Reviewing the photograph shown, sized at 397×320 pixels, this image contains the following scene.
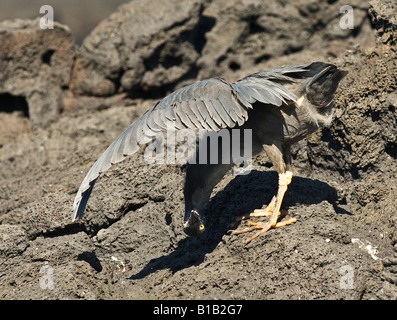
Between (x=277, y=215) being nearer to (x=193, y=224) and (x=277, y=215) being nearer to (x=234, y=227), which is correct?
(x=234, y=227)

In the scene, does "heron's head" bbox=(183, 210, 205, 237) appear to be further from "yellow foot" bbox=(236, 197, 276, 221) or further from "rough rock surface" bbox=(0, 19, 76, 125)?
"rough rock surface" bbox=(0, 19, 76, 125)

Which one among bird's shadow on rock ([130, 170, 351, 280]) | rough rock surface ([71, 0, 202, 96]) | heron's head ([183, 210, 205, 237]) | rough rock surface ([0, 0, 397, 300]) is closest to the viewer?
rough rock surface ([0, 0, 397, 300])

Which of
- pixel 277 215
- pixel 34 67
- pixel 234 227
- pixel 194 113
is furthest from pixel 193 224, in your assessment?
pixel 34 67

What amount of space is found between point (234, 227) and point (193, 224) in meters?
0.45

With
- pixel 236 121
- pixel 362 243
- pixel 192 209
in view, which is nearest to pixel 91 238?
pixel 192 209

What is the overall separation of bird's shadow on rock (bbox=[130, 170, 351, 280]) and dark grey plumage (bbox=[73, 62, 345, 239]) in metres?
0.27

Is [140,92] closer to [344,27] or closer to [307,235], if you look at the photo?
[344,27]

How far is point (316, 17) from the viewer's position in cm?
1262

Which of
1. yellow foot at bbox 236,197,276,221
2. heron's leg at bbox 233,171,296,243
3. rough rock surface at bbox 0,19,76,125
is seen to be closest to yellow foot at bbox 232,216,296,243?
heron's leg at bbox 233,171,296,243

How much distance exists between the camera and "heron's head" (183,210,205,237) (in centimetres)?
698

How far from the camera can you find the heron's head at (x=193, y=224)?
6.98m

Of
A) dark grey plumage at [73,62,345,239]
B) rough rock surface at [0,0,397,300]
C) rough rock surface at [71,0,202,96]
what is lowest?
rough rock surface at [0,0,397,300]

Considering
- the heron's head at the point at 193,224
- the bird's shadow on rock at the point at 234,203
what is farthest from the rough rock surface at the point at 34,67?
the heron's head at the point at 193,224

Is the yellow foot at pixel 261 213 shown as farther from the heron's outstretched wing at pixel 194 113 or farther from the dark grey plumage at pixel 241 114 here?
the heron's outstretched wing at pixel 194 113
